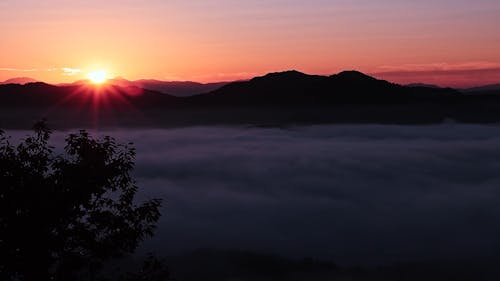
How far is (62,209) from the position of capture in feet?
71.8

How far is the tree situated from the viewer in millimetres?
21391

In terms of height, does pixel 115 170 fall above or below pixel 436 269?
above

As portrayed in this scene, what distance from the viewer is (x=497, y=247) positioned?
567 ft

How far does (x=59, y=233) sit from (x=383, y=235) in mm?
179256

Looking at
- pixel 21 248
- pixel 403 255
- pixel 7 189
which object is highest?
pixel 7 189

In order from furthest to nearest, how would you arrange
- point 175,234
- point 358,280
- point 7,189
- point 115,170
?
point 175,234 → point 358,280 → point 115,170 → point 7,189

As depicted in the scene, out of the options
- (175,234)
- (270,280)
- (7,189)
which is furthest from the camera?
(175,234)

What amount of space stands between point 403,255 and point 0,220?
16704cm

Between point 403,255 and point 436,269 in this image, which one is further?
point 403,255

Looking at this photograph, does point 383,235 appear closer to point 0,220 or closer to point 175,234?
point 175,234

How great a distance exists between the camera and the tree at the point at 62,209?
21391 millimetres

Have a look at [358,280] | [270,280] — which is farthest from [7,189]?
[270,280]

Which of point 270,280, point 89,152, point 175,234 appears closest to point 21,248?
point 89,152

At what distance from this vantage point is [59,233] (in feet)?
73.5
